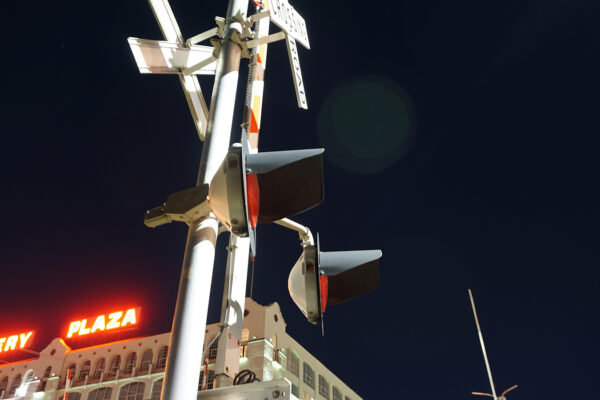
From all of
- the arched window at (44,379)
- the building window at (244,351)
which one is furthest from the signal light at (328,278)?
the arched window at (44,379)

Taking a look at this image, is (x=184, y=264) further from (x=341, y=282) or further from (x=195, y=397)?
(x=341, y=282)

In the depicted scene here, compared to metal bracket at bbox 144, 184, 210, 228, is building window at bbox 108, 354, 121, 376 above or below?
above

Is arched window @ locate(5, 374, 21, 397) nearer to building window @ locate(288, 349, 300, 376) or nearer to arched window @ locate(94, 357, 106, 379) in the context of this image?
arched window @ locate(94, 357, 106, 379)

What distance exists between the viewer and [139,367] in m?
41.6

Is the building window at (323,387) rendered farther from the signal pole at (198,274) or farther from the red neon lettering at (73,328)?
the signal pole at (198,274)

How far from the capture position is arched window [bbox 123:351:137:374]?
42156 millimetres

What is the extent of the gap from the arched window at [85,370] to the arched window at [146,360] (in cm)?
572

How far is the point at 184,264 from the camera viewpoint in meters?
2.61

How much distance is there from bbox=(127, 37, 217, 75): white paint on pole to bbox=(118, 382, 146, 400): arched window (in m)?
42.0

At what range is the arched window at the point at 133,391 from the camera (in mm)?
40438

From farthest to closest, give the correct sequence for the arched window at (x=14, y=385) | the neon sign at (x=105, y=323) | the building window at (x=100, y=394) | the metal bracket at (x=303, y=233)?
1. the neon sign at (x=105, y=323)
2. the arched window at (x=14, y=385)
3. the building window at (x=100, y=394)
4. the metal bracket at (x=303, y=233)

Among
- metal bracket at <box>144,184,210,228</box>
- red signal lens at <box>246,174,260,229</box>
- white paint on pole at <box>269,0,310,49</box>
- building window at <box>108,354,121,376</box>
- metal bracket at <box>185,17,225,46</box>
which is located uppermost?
building window at <box>108,354,121,376</box>

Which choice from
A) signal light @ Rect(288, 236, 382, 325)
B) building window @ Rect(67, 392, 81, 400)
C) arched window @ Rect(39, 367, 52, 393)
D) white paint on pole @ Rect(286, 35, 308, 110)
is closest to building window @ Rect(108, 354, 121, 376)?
building window @ Rect(67, 392, 81, 400)

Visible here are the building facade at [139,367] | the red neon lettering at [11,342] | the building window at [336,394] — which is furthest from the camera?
the red neon lettering at [11,342]
